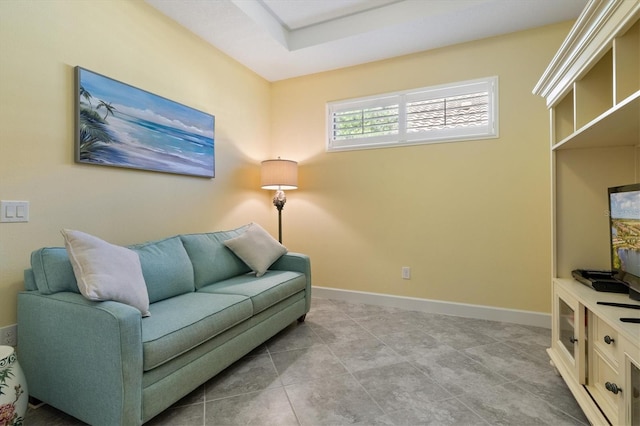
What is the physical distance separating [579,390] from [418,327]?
124cm

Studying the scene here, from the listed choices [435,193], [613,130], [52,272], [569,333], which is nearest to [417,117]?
[435,193]

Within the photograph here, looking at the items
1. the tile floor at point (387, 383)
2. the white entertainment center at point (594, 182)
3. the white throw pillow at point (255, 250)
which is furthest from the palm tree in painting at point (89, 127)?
the white entertainment center at point (594, 182)

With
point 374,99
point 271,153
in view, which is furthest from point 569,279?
point 271,153

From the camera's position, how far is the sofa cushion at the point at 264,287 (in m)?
2.13

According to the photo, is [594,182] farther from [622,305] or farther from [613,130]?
[622,305]

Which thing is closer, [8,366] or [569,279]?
[8,366]

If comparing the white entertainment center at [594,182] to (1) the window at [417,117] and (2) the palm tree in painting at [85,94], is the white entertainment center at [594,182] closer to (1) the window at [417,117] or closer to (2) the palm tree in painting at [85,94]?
(1) the window at [417,117]

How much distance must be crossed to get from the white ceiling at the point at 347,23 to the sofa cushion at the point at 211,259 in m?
1.85

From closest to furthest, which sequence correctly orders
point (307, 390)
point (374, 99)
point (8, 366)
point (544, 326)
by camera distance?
1. point (8, 366)
2. point (307, 390)
3. point (544, 326)
4. point (374, 99)

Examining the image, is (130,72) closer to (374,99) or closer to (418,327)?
(374,99)

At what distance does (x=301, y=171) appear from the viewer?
371 centimetres

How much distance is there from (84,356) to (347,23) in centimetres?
314

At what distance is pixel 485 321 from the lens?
9.21ft

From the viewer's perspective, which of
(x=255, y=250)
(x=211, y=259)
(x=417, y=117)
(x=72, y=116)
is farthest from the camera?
(x=417, y=117)
